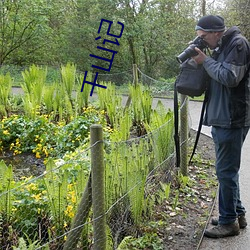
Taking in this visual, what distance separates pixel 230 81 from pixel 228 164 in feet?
2.28

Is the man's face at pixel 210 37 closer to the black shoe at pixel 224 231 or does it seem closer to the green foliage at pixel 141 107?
the black shoe at pixel 224 231

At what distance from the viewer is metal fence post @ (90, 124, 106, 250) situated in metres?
2.30

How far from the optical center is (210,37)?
297 cm

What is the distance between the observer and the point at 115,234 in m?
2.97

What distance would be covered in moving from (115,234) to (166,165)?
143 cm

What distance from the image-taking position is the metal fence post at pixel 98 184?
230cm

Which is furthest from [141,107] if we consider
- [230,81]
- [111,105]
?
[230,81]

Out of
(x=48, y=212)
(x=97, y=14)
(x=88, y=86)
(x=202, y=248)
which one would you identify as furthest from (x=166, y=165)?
(x=97, y=14)

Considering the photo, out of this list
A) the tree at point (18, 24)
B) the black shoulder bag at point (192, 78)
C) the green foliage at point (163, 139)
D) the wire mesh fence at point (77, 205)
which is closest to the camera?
the wire mesh fence at point (77, 205)

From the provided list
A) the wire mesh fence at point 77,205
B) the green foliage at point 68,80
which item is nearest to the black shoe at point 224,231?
the wire mesh fence at point 77,205

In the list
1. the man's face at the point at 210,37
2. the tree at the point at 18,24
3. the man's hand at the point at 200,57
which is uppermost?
the tree at the point at 18,24

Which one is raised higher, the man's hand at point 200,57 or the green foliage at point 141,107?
the man's hand at point 200,57

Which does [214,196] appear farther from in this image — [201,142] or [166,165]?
[201,142]

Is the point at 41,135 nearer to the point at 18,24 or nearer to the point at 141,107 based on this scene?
the point at 141,107
